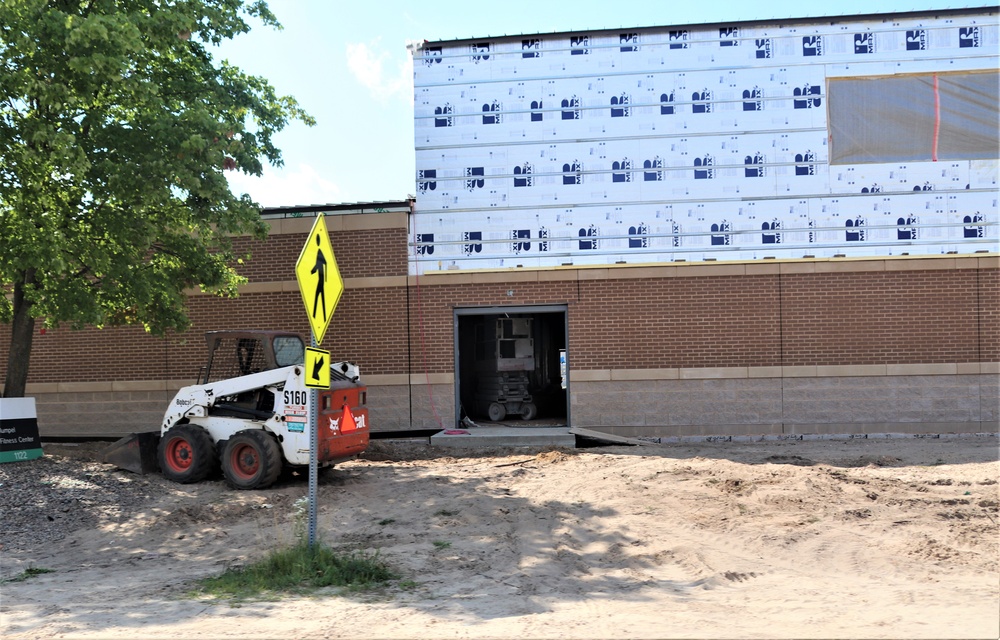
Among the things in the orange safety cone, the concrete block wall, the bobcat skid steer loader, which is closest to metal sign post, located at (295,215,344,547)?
the bobcat skid steer loader

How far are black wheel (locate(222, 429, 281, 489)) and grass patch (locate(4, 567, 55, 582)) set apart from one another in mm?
3233

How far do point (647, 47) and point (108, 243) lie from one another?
11622 millimetres

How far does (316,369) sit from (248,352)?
5.08 m

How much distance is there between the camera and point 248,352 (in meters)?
11.8

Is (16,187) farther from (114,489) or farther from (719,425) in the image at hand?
(719,425)

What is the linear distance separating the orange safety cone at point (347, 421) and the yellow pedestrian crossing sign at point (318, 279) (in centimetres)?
404

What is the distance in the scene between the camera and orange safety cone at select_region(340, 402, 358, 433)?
11148 millimetres

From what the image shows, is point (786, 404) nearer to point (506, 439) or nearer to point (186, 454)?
point (506, 439)

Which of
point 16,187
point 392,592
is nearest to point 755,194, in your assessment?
point 392,592

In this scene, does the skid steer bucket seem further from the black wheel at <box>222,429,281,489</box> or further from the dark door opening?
the dark door opening

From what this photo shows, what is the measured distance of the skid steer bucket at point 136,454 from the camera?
1188 cm

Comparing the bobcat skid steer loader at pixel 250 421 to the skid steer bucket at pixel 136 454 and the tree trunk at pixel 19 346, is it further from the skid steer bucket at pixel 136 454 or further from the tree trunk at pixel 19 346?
the tree trunk at pixel 19 346

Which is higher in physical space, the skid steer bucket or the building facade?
the building facade

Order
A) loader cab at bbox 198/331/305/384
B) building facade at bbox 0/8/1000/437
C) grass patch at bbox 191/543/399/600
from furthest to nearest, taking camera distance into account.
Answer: building facade at bbox 0/8/1000/437 < loader cab at bbox 198/331/305/384 < grass patch at bbox 191/543/399/600
